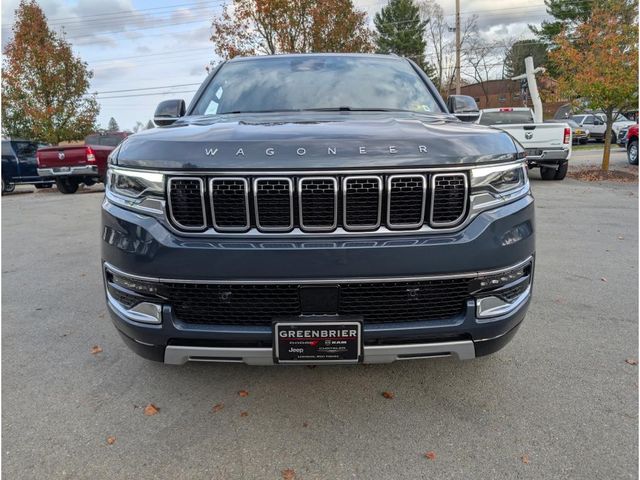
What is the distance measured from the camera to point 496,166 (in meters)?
2.25

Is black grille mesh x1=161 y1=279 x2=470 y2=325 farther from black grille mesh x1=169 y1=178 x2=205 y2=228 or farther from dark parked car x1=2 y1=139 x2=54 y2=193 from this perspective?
dark parked car x1=2 y1=139 x2=54 y2=193

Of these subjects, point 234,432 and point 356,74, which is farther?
point 356,74

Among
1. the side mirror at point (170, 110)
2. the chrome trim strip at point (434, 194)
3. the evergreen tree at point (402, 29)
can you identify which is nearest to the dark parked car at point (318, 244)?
the chrome trim strip at point (434, 194)

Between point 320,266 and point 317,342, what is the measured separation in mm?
341

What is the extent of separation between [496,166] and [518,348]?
1583 mm

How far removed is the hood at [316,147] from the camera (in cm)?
210

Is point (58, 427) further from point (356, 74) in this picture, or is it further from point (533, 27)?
point (533, 27)

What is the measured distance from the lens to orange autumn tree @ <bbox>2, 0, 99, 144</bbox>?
20562 mm

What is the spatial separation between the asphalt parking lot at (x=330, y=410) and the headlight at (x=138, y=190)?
1147 mm

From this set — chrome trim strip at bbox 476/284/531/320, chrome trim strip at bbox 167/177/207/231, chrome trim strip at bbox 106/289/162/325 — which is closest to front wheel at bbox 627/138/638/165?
chrome trim strip at bbox 476/284/531/320

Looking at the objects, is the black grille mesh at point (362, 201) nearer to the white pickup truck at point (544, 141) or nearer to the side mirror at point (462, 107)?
the side mirror at point (462, 107)

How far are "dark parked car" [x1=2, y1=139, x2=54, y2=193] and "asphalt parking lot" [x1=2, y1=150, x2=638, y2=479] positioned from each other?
13.8 m

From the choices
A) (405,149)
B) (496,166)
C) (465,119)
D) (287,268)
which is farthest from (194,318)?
(465,119)

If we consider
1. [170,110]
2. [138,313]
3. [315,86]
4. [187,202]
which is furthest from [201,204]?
[170,110]
